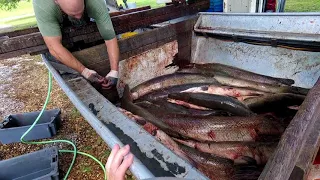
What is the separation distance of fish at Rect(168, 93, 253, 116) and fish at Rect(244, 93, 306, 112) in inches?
6.1

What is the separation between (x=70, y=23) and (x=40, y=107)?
7.41 ft

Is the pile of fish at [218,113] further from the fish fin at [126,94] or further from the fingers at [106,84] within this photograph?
the fingers at [106,84]

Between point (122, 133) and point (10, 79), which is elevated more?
point (122, 133)

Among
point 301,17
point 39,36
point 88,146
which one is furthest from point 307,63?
point 39,36

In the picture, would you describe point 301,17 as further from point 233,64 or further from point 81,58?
point 81,58

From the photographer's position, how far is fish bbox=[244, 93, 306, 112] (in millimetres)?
2660

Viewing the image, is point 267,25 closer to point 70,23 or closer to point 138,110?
point 138,110

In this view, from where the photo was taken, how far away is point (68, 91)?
78.6 inches

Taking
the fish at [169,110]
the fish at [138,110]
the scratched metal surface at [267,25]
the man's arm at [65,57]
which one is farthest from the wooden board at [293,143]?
the man's arm at [65,57]

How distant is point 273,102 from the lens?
2.75 metres

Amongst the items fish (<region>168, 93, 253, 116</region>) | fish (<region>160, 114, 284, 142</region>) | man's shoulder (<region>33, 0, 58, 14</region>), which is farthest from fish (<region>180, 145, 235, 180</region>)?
man's shoulder (<region>33, 0, 58, 14</region>)

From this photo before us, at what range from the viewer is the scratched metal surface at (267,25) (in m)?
2.56

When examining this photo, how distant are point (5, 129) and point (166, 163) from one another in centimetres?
308

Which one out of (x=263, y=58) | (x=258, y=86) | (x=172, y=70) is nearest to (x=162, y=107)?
(x=172, y=70)
